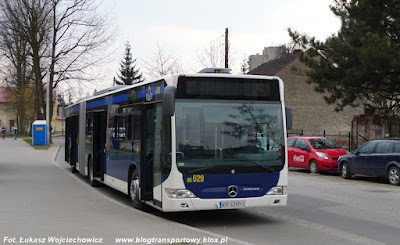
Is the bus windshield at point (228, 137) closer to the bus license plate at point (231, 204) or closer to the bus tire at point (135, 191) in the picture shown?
the bus license plate at point (231, 204)

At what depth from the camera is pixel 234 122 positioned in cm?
926

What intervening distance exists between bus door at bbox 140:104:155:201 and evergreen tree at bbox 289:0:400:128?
37.6 feet

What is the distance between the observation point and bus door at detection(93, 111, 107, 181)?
14.3 m

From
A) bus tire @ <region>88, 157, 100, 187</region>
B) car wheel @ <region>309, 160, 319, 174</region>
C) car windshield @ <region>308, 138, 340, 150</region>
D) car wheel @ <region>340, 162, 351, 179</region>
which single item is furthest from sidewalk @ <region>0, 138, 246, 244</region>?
car windshield @ <region>308, 138, 340, 150</region>

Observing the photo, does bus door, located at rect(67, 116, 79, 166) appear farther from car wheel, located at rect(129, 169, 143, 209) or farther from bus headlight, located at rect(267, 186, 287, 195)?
bus headlight, located at rect(267, 186, 287, 195)

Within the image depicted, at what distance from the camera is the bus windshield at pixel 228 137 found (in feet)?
29.5

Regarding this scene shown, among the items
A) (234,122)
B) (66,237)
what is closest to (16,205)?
(66,237)

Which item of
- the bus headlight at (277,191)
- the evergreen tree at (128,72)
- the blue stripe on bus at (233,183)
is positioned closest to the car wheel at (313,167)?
Answer: the bus headlight at (277,191)

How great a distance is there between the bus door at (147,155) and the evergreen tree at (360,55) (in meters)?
11.4

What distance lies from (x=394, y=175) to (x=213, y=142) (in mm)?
10074

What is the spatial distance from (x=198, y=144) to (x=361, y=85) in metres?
14.6

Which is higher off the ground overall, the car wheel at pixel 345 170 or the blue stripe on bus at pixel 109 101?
the blue stripe on bus at pixel 109 101

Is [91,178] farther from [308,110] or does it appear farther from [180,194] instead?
[308,110]

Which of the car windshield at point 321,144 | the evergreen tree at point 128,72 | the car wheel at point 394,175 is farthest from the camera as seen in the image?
the evergreen tree at point 128,72
